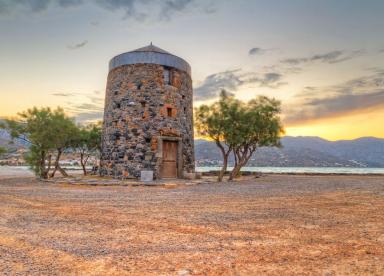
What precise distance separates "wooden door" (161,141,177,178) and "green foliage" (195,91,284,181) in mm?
2256

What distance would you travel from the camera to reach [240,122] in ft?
63.7

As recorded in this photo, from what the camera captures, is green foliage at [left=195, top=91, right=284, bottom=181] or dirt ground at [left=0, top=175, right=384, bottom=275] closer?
dirt ground at [left=0, top=175, right=384, bottom=275]

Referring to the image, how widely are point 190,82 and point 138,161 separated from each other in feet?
25.0

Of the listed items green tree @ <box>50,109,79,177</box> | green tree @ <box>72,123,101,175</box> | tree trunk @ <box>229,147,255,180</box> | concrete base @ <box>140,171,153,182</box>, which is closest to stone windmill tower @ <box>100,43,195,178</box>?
concrete base @ <box>140,171,153,182</box>

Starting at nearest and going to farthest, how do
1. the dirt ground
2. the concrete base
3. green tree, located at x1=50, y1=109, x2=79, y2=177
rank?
the dirt ground
the concrete base
green tree, located at x1=50, y1=109, x2=79, y2=177

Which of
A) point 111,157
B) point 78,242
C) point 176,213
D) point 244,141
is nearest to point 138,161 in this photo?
point 111,157

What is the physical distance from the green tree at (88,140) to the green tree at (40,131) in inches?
85.6

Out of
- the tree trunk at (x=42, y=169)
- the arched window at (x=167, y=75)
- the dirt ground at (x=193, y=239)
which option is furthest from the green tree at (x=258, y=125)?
the tree trunk at (x=42, y=169)

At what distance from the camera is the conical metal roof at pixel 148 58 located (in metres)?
20.0

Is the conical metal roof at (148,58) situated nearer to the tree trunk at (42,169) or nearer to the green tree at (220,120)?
the green tree at (220,120)

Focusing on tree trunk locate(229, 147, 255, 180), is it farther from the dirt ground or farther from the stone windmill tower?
the dirt ground

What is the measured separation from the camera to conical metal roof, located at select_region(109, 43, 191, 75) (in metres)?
20.0

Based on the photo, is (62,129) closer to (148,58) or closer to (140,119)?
(140,119)

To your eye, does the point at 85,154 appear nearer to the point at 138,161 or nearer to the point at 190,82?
the point at 138,161
